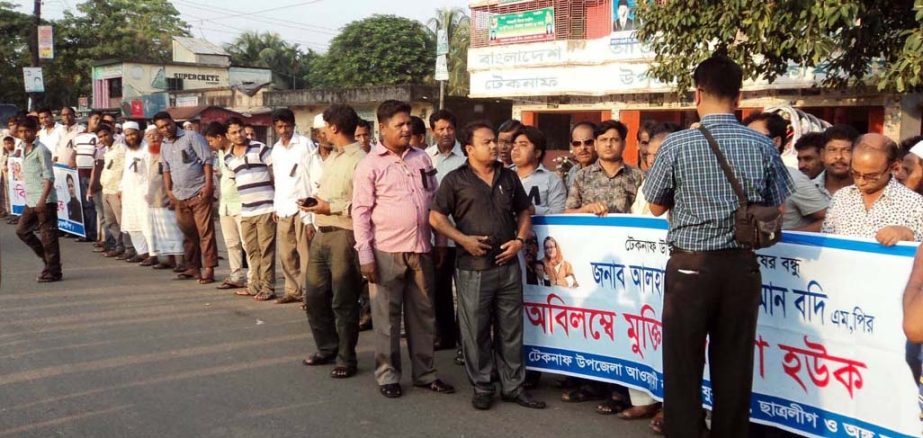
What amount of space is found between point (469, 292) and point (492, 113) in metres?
25.2

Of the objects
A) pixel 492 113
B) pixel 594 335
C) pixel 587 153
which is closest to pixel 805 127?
pixel 587 153

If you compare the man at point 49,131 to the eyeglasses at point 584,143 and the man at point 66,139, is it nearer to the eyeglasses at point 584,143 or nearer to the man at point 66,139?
the man at point 66,139

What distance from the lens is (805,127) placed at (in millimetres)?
8422

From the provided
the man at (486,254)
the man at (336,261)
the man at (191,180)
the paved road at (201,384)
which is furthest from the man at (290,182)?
the man at (486,254)

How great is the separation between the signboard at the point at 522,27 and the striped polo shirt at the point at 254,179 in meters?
14.7

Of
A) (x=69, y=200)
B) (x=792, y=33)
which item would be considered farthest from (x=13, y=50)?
(x=792, y=33)

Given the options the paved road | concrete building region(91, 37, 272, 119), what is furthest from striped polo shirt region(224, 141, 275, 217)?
concrete building region(91, 37, 272, 119)

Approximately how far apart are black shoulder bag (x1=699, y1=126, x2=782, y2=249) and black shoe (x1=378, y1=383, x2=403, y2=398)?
2561 millimetres

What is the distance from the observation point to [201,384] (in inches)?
223

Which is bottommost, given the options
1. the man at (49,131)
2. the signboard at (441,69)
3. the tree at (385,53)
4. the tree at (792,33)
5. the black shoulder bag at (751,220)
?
the black shoulder bag at (751,220)

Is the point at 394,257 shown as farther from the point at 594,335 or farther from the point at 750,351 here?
the point at 750,351

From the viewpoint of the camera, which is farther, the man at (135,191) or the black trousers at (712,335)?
the man at (135,191)

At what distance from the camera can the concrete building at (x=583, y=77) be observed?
16.6 m

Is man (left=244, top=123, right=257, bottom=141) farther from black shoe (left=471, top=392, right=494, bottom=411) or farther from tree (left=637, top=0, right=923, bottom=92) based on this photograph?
tree (left=637, top=0, right=923, bottom=92)
